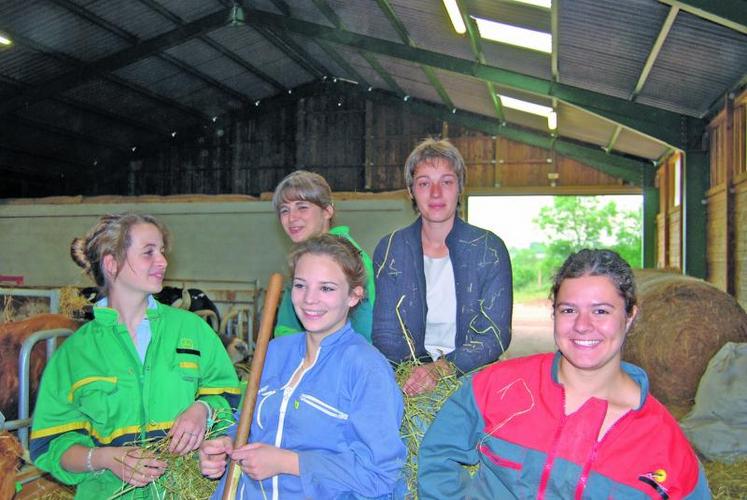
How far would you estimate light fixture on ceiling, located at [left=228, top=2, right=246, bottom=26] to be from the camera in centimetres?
1103

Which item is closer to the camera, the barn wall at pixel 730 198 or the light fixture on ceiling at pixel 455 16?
the barn wall at pixel 730 198

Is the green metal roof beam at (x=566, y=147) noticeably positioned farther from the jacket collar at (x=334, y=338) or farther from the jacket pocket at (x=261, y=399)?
the jacket pocket at (x=261, y=399)

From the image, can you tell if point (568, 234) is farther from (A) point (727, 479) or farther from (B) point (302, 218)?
(B) point (302, 218)

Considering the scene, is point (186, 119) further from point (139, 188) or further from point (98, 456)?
point (98, 456)

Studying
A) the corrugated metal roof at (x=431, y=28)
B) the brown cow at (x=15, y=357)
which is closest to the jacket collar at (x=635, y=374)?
the brown cow at (x=15, y=357)

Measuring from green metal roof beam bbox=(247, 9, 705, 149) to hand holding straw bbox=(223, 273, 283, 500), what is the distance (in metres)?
7.79

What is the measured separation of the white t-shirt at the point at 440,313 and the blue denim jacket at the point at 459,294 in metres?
0.03

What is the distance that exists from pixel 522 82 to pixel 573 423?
8235 mm

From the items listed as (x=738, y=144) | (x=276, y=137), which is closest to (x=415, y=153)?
(x=738, y=144)

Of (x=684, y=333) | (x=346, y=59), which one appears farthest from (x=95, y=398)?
(x=346, y=59)

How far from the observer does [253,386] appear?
1.81 m

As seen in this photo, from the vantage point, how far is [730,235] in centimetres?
712

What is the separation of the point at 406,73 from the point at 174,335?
1138 centimetres

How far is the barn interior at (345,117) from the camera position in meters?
7.12
